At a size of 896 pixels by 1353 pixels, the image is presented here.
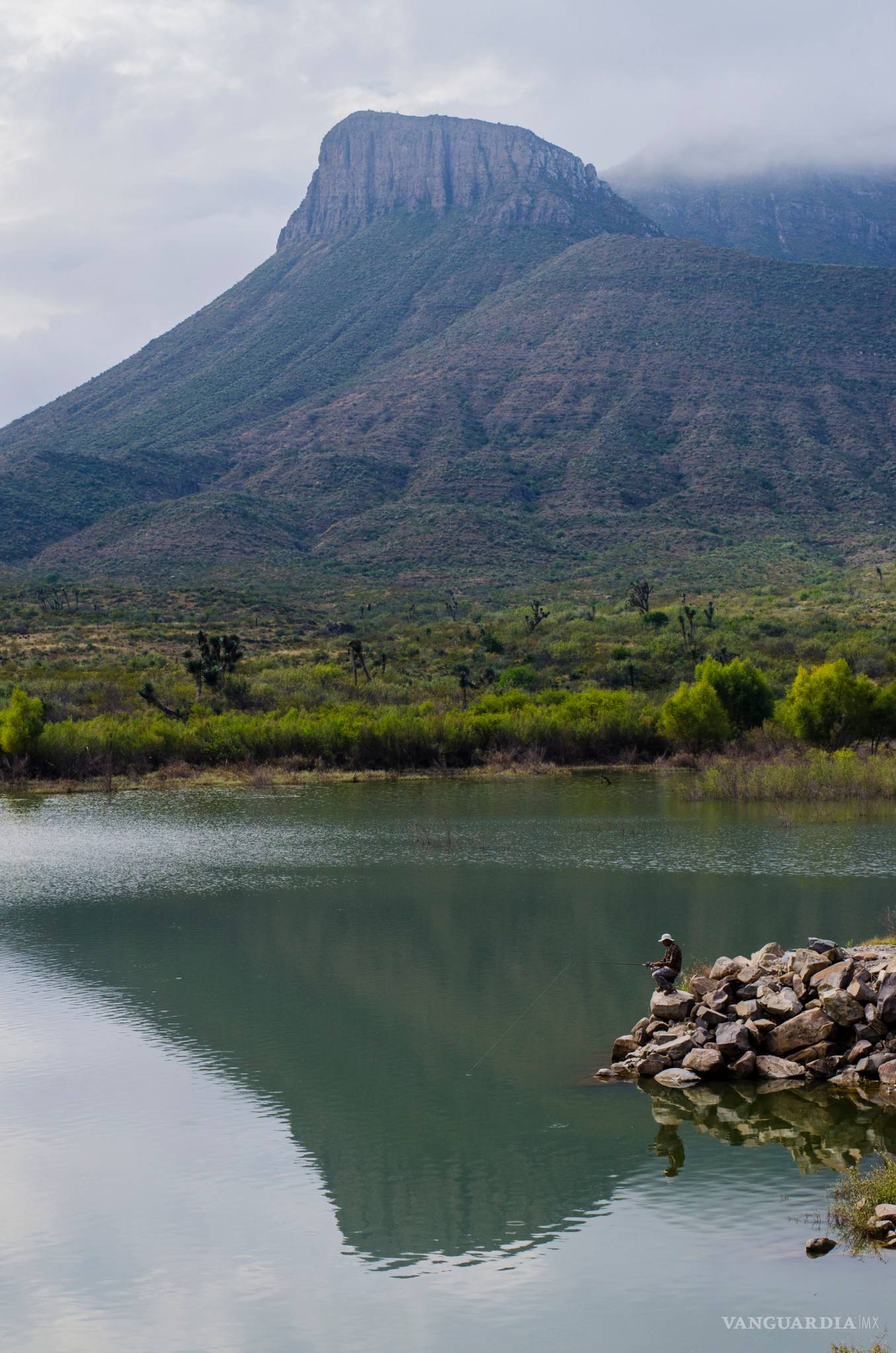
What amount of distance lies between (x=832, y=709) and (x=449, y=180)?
462 feet

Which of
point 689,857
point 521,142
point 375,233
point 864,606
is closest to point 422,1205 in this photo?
point 689,857

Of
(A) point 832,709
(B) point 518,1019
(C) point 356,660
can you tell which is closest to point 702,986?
(B) point 518,1019

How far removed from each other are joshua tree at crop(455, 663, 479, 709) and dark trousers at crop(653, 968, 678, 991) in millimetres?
36185

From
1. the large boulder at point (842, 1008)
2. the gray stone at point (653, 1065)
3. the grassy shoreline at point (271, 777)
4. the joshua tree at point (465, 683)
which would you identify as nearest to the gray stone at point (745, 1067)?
the gray stone at point (653, 1065)

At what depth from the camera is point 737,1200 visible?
1058 cm

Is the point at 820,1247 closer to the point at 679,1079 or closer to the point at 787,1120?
the point at 787,1120

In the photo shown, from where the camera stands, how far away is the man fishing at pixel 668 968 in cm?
1426

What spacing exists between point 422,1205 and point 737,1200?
2.59 meters

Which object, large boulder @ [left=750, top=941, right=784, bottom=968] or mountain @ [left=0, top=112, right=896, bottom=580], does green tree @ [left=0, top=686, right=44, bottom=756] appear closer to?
large boulder @ [left=750, top=941, right=784, bottom=968]

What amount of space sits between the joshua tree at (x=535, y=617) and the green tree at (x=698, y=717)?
20.3m

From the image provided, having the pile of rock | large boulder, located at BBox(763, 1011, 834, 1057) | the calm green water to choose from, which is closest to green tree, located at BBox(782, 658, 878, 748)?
the calm green water

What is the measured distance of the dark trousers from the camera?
1423 centimetres

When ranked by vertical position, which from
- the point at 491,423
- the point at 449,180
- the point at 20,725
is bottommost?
the point at 20,725

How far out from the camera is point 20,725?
4341 centimetres
